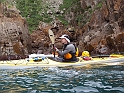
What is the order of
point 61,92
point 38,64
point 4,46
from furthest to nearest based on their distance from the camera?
point 4,46
point 38,64
point 61,92

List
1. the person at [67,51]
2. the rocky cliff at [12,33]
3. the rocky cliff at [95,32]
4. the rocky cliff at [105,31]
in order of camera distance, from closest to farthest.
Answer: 1. the person at [67,51]
2. the rocky cliff at [105,31]
3. the rocky cliff at [95,32]
4. the rocky cliff at [12,33]

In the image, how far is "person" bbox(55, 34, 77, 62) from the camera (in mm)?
10250

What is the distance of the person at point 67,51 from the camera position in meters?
10.2

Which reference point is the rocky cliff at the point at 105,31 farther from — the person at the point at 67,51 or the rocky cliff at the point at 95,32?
the person at the point at 67,51

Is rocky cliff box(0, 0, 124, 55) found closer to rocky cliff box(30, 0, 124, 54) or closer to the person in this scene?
rocky cliff box(30, 0, 124, 54)

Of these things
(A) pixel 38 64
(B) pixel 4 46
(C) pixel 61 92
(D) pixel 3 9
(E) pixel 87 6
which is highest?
(E) pixel 87 6

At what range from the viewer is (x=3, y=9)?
1046 inches

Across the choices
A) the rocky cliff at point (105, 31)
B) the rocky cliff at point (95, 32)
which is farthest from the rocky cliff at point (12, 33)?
the rocky cliff at point (105, 31)

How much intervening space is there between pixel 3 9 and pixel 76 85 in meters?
22.7

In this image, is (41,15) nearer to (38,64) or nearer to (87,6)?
(87,6)

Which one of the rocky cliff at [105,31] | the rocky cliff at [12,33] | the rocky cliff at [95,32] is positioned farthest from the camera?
the rocky cliff at [12,33]

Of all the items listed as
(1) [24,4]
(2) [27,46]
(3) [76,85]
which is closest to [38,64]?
(3) [76,85]

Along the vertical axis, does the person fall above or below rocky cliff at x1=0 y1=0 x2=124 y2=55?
below

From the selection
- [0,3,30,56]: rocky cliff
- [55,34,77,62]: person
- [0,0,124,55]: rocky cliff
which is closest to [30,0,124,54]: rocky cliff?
[0,0,124,55]: rocky cliff
